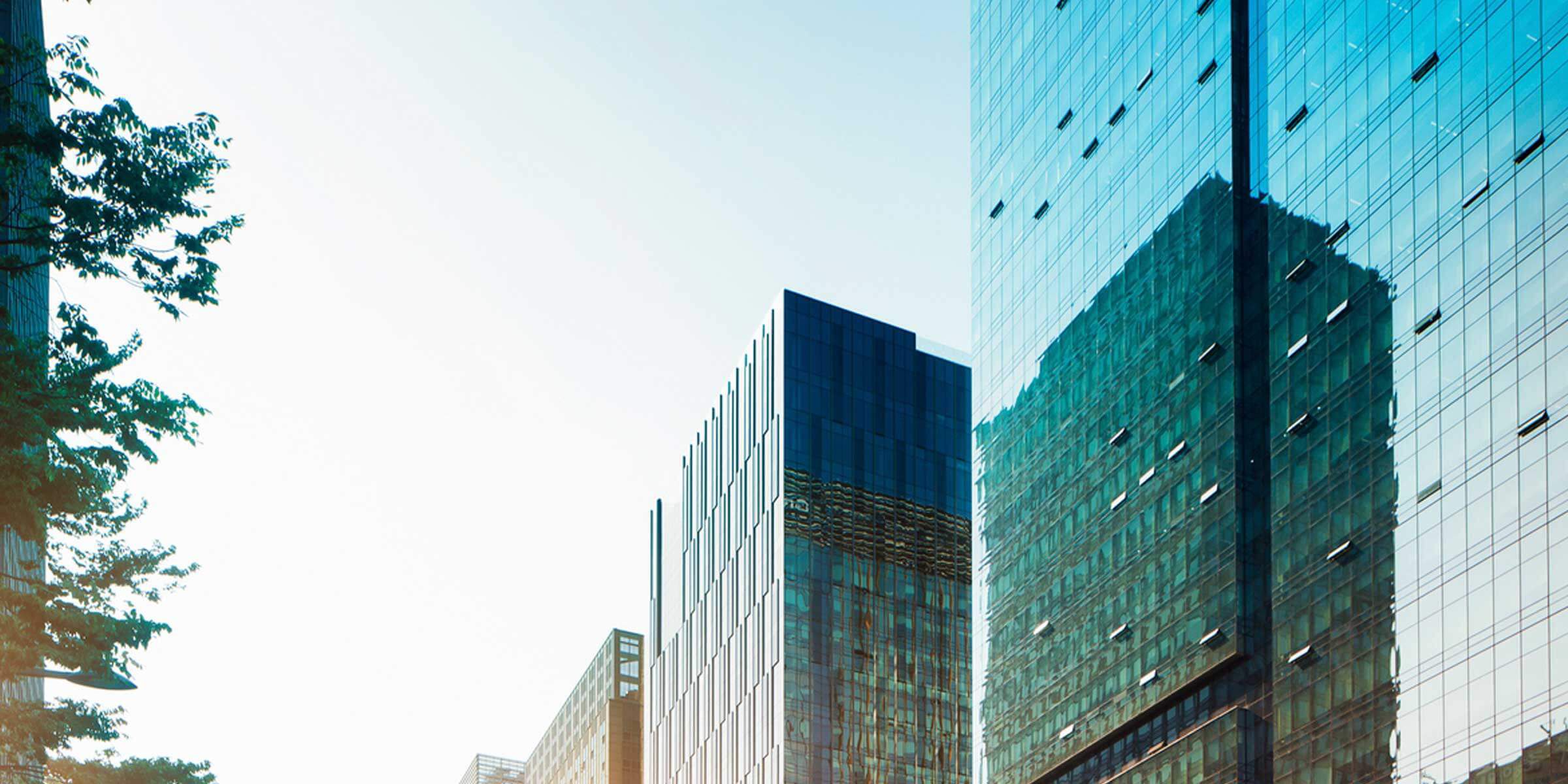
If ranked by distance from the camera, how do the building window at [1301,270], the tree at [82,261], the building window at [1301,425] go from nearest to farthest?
1. the tree at [82,261]
2. the building window at [1301,425]
3. the building window at [1301,270]

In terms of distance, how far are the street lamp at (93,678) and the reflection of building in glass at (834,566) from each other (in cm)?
10236

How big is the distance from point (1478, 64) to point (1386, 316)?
12.3 meters

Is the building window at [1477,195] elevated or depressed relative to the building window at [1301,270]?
depressed

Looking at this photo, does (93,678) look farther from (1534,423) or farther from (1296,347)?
(1296,347)

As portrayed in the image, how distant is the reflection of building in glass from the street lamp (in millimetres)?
102357

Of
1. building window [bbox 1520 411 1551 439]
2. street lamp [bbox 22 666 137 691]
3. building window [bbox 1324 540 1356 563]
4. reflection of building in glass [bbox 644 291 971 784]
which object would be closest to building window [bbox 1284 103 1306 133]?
building window [bbox 1324 540 1356 563]

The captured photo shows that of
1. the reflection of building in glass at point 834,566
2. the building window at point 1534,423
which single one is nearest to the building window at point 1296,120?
the building window at point 1534,423

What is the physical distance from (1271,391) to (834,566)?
57198mm

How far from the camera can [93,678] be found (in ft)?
125

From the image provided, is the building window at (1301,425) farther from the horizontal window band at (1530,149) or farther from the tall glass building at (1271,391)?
the horizontal window band at (1530,149)

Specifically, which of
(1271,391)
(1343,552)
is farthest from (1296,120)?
(1343,552)

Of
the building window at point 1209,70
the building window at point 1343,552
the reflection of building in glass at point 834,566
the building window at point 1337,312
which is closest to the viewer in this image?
the building window at point 1343,552

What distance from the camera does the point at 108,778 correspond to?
52.2m

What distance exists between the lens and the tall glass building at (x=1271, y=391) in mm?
78375
